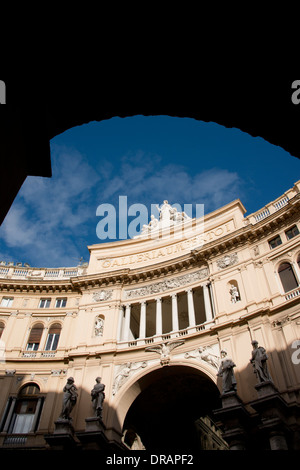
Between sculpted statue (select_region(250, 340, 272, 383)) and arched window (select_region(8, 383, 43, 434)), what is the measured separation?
12.9 m

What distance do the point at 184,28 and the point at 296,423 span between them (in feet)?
51.7

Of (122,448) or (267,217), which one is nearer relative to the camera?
(122,448)

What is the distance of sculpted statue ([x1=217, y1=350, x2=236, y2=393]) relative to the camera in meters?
16.8

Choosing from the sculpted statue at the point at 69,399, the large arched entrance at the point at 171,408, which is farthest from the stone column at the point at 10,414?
the large arched entrance at the point at 171,408

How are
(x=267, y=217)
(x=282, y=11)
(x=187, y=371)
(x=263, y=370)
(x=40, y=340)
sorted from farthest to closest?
1. (x=40, y=340)
2. (x=267, y=217)
3. (x=187, y=371)
4. (x=263, y=370)
5. (x=282, y=11)

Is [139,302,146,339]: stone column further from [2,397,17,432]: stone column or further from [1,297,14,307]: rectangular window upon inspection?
[1,297,14,307]: rectangular window

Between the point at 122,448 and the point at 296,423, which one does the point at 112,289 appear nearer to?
the point at 122,448

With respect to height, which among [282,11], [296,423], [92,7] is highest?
[296,423]

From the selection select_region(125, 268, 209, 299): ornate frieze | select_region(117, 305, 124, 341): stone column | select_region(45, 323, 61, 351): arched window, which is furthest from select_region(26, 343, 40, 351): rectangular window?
select_region(125, 268, 209, 299): ornate frieze

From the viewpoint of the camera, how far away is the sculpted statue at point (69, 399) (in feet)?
62.1
